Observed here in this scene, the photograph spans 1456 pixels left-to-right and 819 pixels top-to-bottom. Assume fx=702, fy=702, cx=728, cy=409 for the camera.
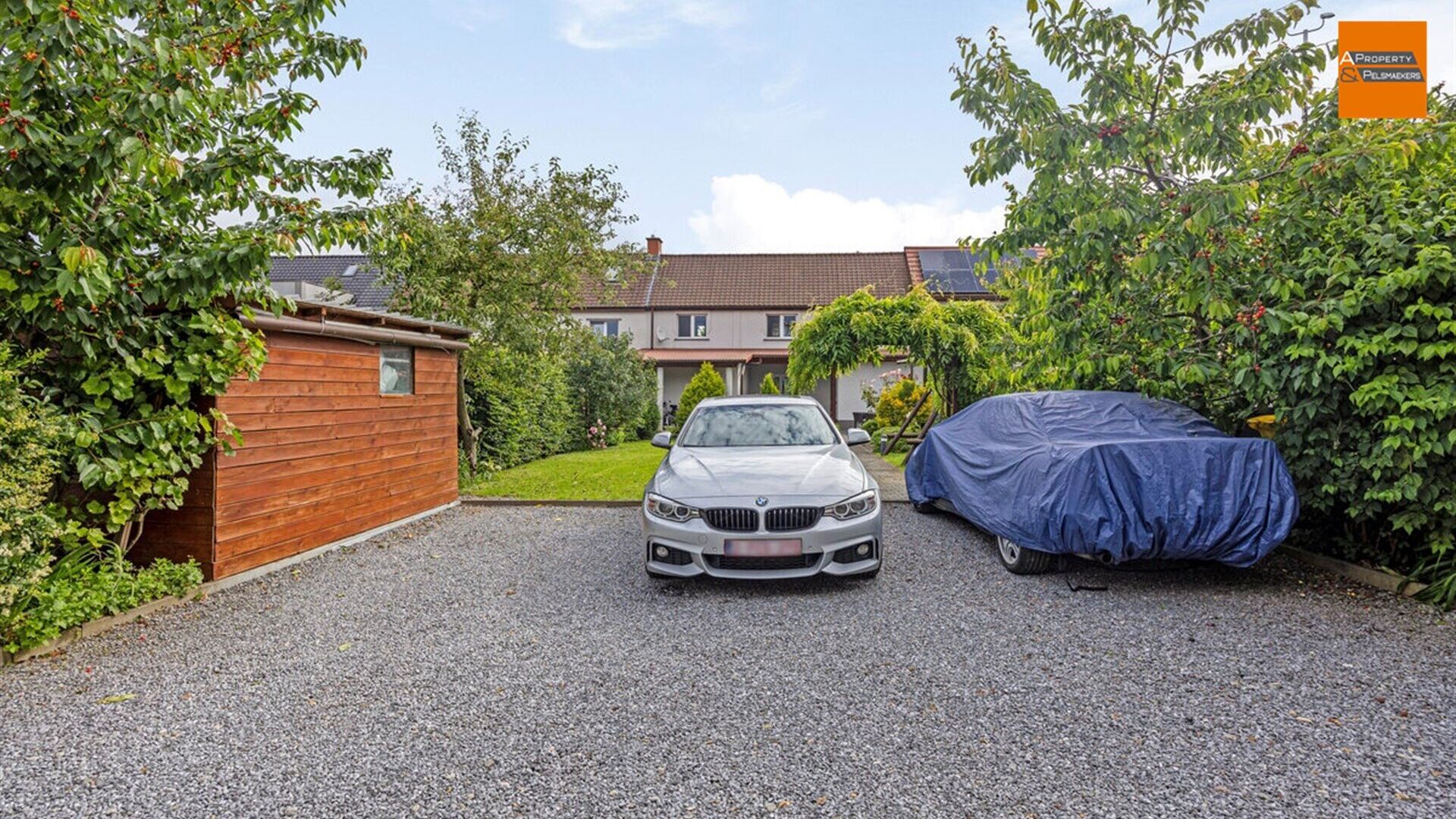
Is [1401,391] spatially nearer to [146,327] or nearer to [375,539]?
[146,327]

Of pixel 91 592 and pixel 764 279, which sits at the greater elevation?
pixel 764 279

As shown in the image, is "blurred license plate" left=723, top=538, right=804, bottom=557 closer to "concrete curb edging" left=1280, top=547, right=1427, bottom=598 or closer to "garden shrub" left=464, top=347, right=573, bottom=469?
"concrete curb edging" left=1280, top=547, right=1427, bottom=598

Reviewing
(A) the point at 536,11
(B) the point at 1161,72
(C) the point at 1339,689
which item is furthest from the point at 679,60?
(C) the point at 1339,689

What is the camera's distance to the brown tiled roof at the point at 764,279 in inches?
1101

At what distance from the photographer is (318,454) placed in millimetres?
6332

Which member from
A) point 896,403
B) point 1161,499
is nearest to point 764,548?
point 1161,499

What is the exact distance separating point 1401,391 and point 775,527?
13.5 feet

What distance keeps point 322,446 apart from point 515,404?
664 cm

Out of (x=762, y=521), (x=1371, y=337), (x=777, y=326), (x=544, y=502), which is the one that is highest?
(x=777, y=326)

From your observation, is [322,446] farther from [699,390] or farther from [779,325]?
[779,325]

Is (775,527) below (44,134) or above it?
below

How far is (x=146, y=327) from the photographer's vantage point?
4352 millimetres

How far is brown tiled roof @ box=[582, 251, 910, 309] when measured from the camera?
91.8 feet

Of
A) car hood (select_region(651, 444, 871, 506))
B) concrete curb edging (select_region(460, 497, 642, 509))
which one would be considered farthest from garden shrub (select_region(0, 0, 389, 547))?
concrete curb edging (select_region(460, 497, 642, 509))
